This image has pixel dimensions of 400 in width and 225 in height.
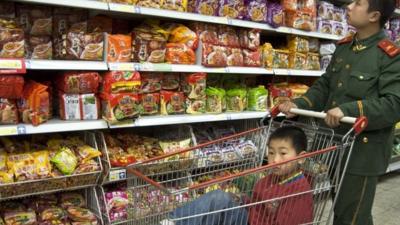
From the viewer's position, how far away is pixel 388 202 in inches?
140

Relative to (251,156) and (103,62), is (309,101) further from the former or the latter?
(103,62)

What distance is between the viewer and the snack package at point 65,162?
2238 mm

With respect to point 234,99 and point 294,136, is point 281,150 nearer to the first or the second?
point 294,136

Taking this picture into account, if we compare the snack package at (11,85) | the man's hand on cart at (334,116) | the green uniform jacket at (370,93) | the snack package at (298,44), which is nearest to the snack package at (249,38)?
the snack package at (298,44)

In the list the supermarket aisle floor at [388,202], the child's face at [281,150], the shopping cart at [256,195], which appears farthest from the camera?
the supermarket aisle floor at [388,202]

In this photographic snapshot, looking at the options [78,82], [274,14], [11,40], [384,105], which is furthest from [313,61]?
[11,40]

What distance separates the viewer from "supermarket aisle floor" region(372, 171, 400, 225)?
3.18m

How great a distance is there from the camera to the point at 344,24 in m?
3.84

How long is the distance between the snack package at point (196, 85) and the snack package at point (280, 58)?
793mm

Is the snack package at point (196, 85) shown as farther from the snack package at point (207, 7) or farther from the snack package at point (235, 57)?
the snack package at point (207, 7)

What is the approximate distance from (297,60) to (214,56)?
101 cm

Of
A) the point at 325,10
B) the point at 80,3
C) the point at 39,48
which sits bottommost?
the point at 39,48

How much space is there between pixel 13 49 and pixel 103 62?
0.48 m

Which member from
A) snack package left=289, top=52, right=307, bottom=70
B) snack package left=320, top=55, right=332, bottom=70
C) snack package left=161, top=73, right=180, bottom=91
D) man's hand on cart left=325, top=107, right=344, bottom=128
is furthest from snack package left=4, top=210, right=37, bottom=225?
snack package left=320, top=55, right=332, bottom=70
